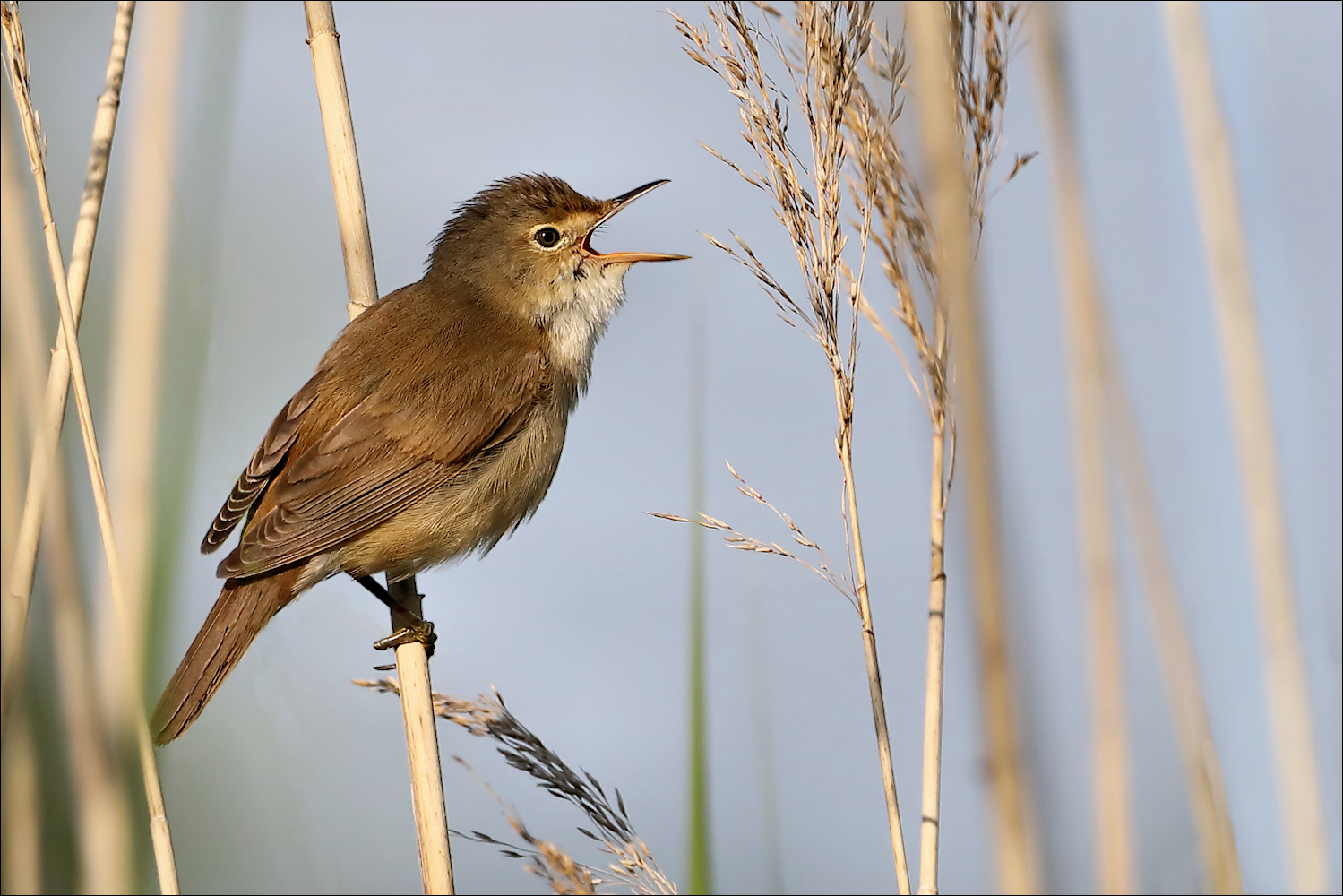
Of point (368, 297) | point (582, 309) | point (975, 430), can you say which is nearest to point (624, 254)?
point (582, 309)

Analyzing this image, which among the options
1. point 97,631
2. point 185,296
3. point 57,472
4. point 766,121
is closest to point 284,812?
point 97,631

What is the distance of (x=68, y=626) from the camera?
5.60ft

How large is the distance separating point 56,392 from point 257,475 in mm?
899

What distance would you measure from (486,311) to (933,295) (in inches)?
73.3

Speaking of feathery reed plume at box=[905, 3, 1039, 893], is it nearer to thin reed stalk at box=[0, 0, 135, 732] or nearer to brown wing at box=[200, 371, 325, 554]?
thin reed stalk at box=[0, 0, 135, 732]

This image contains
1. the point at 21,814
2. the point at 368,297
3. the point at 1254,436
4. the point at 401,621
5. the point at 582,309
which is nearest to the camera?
the point at 1254,436

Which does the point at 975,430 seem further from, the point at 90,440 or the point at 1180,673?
the point at 90,440

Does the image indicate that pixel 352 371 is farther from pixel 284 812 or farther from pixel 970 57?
pixel 970 57

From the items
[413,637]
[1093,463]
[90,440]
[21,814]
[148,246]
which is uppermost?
[148,246]

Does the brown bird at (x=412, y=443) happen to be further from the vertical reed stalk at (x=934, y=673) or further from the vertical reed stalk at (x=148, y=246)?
the vertical reed stalk at (x=934, y=673)

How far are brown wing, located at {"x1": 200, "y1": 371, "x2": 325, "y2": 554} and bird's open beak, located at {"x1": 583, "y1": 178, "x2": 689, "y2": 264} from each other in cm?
80

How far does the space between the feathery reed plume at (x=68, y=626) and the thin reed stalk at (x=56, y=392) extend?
0.08 ft

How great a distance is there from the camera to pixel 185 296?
2109 millimetres

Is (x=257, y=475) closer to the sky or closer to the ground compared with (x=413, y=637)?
closer to the sky
